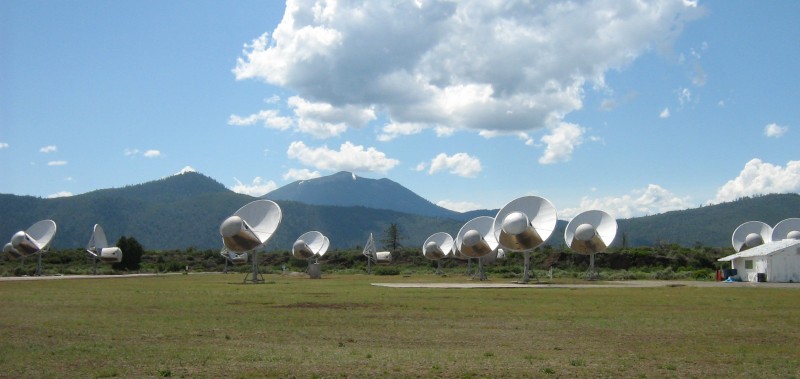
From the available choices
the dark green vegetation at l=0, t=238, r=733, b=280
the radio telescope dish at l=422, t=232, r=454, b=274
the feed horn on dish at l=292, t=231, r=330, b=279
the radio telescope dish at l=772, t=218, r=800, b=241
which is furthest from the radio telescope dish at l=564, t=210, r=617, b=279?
the feed horn on dish at l=292, t=231, r=330, b=279

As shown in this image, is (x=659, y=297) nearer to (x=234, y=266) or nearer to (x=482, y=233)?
(x=482, y=233)

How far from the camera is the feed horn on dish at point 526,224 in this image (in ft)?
166

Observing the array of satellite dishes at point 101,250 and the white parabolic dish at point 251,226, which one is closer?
the white parabolic dish at point 251,226

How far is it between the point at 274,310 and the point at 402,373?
46.1 ft

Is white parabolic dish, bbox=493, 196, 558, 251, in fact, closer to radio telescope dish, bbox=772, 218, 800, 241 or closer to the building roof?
the building roof

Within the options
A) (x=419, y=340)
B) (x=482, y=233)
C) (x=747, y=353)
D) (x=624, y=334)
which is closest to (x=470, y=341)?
(x=419, y=340)

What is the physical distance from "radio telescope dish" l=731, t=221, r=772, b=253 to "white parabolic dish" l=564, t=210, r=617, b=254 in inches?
805

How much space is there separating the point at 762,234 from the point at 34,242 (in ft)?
242

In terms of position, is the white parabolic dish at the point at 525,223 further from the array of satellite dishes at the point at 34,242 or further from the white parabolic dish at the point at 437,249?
the array of satellite dishes at the point at 34,242

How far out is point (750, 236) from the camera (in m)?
74.1

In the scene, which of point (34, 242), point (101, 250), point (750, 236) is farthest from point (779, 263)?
point (101, 250)

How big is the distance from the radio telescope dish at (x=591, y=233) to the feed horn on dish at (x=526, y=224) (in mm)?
6761

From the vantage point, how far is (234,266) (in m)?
103

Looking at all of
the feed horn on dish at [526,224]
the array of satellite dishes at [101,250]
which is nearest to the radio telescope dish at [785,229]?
the feed horn on dish at [526,224]
